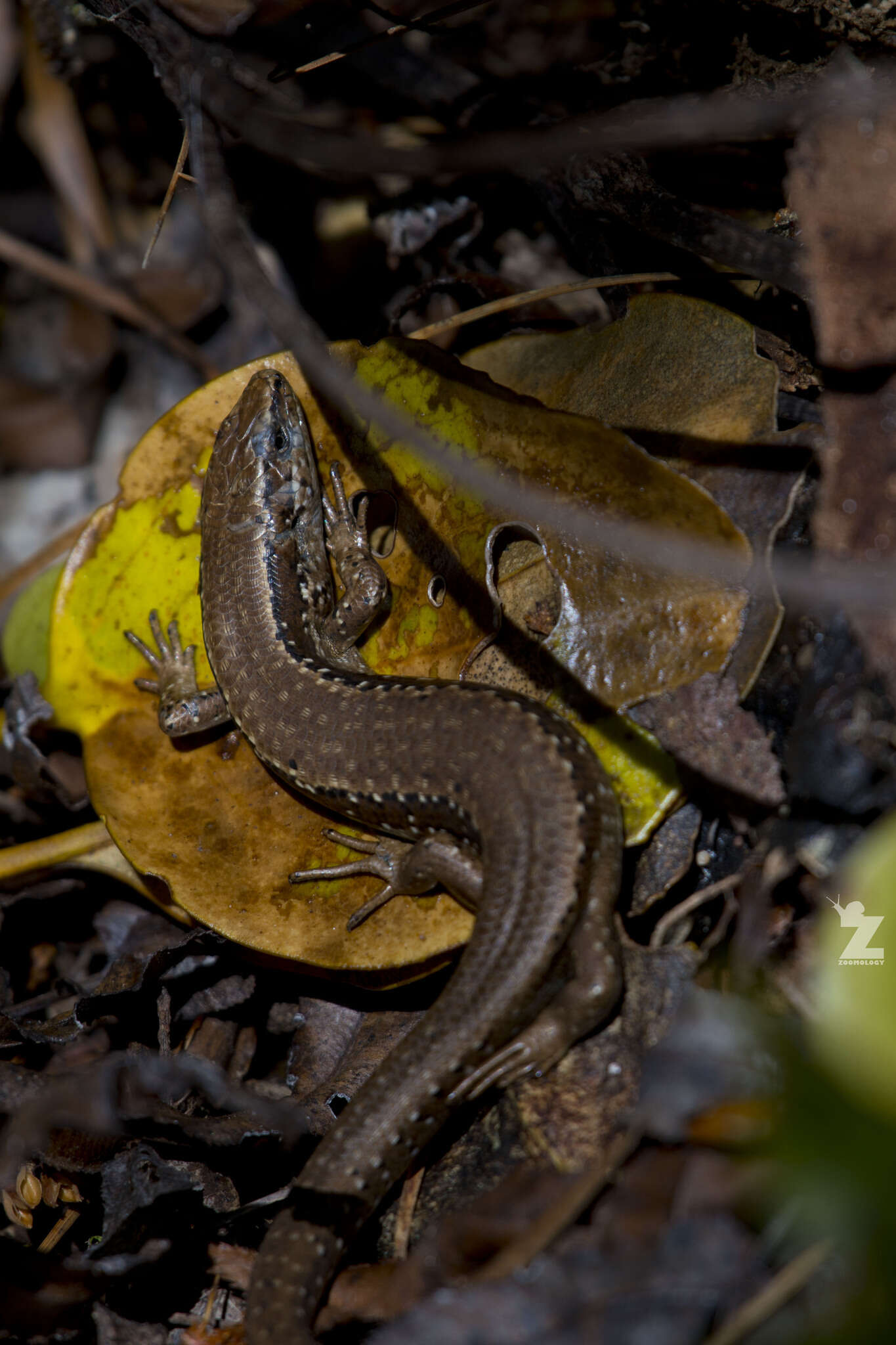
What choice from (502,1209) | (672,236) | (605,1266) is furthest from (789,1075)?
(672,236)

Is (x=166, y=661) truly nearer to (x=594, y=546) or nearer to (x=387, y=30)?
(x=594, y=546)

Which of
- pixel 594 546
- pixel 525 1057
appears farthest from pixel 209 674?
pixel 525 1057

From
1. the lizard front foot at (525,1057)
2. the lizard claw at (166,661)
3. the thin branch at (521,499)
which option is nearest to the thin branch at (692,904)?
the lizard front foot at (525,1057)

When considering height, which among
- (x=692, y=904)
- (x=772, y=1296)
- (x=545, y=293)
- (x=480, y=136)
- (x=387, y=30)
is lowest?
(x=772, y=1296)

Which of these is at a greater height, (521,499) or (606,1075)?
(521,499)

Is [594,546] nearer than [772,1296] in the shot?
No

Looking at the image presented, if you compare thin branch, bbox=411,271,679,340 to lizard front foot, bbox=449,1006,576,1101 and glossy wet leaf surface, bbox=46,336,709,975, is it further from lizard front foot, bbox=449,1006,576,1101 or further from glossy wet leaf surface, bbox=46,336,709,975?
lizard front foot, bbox=449,1006,576,1101

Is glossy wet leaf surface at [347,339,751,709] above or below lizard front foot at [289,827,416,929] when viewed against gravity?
above

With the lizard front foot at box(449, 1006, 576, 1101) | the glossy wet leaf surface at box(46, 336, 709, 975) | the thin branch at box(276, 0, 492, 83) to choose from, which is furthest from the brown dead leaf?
the thin branch at box(276, 0, 492, 83)

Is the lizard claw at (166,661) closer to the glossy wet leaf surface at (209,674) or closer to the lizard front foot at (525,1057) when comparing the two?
the glossy wet leaf surface at (209,674)
